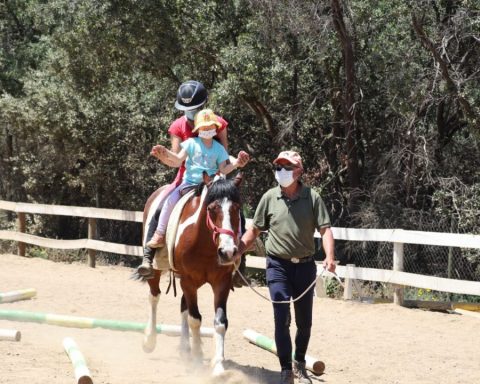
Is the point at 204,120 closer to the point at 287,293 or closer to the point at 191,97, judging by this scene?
the point at 191,97

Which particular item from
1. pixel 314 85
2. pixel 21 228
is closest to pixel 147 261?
pixel 314 85

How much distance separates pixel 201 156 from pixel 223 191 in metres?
1.03

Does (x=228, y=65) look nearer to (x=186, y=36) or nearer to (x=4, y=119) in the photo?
(x=186, y=36)

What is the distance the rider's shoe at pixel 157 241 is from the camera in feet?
25.8

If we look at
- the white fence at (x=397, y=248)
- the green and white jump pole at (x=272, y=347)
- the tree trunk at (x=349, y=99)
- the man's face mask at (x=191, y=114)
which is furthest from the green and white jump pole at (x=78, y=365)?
the tree trunk at (x=349, y=99)

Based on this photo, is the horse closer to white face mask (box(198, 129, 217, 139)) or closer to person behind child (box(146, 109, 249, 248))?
person behind child (box(146, 109, 249, 248))

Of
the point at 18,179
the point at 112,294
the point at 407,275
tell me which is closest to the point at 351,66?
the point at 407,275

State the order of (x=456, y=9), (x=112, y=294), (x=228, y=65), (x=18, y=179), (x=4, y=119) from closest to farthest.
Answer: (x=112, y=294)
(x=456, y=9)
(x=228, y=65)
(x=4, y=119)
(x=18, y=179)

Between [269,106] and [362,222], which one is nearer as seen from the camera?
[362,222]

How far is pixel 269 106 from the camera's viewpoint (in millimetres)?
16812

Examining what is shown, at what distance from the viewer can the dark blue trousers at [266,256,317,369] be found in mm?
6594

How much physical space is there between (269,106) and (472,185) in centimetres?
466

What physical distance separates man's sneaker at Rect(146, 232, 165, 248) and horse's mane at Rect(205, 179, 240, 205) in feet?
3.92

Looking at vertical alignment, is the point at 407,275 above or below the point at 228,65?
below
